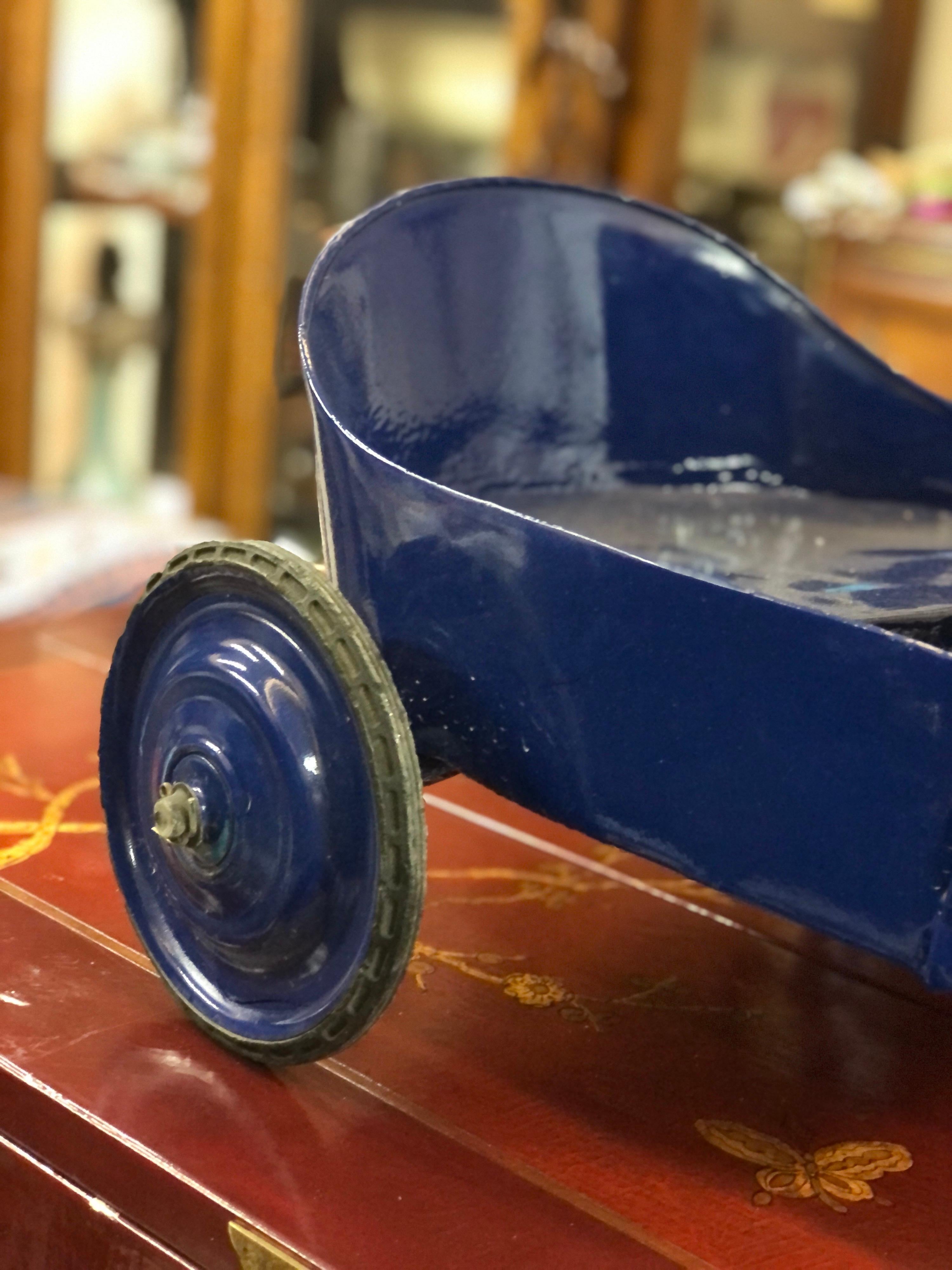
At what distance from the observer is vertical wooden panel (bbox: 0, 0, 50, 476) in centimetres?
290

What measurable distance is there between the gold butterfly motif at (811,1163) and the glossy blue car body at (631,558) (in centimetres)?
15

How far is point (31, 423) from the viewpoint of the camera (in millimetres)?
3066

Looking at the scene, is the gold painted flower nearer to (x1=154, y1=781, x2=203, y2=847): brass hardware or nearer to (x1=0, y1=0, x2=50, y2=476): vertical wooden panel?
(x1=154, y1=781, x2=203, y2=847): brass hardware

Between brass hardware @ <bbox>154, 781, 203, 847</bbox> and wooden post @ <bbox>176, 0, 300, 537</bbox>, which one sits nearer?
brass hardware @ <bbox>154, 781, 203, 847</bbox>

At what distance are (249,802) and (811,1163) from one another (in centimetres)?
33

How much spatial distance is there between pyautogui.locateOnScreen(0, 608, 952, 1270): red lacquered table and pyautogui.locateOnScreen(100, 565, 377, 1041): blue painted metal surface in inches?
2.1

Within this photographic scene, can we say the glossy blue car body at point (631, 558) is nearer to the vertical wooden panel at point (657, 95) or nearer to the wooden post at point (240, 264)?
the wooden post at point (240, 264)

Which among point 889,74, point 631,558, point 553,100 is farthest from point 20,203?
point 631,558

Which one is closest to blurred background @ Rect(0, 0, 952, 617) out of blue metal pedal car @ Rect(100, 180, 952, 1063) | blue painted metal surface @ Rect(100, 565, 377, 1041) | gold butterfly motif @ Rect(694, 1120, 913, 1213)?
blue metal pedal car @ Rect(100, 180, 952, 1063)

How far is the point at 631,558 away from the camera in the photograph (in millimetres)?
758

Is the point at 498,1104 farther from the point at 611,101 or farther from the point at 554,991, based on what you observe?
the point at 611,101

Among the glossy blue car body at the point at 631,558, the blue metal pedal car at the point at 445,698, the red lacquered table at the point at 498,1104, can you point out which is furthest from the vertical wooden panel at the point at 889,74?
the red lacquered table at the point at 498,1104

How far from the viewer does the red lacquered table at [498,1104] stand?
2.48 ft

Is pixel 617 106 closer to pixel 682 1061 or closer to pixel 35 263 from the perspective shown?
pixel 35 263
